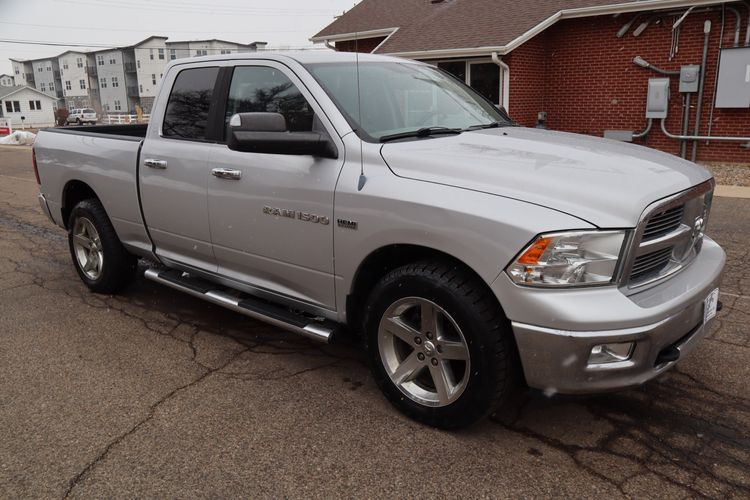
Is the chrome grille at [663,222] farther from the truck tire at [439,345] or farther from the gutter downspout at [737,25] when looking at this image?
the gutter downspout at [737,25]

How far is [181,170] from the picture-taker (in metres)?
4.25

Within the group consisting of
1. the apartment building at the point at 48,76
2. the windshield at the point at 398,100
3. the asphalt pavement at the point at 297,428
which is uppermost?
the apartment building at the point at 48,76

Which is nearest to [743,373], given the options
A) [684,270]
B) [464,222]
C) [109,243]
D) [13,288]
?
[684,270]

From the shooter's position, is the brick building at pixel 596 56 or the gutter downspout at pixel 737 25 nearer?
the gutter downspout at pixel 737 25

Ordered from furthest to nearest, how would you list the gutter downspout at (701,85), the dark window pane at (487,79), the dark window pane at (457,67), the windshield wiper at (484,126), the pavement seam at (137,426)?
the dark window pane at (457,67)
the dark window pane at (487,79)
the gutter downspout at (701,85)
the windshield wiper at (484,126)
the pavement seam at (137,426)

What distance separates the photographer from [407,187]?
3.08 meters

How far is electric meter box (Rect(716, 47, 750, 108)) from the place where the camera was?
39.2 ft

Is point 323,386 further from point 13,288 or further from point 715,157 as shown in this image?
point 715,157

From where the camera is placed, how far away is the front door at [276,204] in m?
3.47

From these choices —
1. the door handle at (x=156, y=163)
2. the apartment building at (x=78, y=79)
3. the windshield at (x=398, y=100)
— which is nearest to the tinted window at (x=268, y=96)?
the windshield at (x=398, y=100)

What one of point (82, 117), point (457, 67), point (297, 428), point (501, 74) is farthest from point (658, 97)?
point (82, 117)

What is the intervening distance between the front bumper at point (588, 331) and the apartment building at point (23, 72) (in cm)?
11191

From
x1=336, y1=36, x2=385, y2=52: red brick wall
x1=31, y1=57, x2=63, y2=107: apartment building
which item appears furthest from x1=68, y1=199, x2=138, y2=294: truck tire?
x1=31, y1=57, x2=63, y2=107: apartment building

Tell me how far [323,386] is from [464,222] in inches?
58.1
